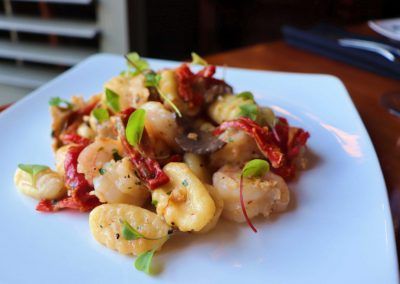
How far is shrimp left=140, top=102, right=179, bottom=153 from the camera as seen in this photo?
1054 millimetres

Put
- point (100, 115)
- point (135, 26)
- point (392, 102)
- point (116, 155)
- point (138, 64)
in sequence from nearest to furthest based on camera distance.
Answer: point (116, 155), point (100, 115), point (138, 64), point (392, 102), point (135, 26)

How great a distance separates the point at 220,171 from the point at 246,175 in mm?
67

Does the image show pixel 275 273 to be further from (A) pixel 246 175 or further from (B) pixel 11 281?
Answer: (B) pixel 11 281

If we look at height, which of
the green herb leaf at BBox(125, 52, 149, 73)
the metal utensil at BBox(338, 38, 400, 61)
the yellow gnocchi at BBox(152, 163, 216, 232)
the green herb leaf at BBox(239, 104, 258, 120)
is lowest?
the yellow gnocchi at BBox(152, 163, 216, 232)

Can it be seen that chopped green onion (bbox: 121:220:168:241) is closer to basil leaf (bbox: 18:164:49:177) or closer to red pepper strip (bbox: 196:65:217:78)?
basil leaf (bbox: 18:164:49:177)

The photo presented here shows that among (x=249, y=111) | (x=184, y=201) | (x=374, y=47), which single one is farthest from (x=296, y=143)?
(x=374, y=47)

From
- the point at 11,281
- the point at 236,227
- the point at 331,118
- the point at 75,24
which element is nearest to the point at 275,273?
the point at 236,227

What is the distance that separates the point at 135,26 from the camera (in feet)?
9.11

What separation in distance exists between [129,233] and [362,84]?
1.24m

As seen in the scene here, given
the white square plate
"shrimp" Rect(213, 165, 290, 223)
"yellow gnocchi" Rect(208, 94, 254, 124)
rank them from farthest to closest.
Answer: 1. "yellow gnocchi" Rect(208, 94, 254, 124)
2. "shrimp" Rect(213, 165, 290, 223)
3. the white square plate

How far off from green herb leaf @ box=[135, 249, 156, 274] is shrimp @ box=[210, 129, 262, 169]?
31 centimetres

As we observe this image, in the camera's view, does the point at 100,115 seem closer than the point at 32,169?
No

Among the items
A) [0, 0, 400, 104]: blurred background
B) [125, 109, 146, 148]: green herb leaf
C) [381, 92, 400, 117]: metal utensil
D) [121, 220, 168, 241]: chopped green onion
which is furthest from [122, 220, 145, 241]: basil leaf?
[0, 0, 400, 104]: blurred background

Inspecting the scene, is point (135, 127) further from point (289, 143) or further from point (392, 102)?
point (392, 102)
